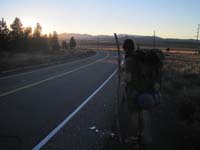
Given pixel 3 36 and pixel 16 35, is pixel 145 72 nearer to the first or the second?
pixel 3 36

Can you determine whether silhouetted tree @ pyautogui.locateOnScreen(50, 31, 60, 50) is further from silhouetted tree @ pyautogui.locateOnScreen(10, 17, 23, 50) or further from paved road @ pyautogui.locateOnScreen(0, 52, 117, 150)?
paved road @ pyautogui.locateOnScreen(0, 52, 117, 150)

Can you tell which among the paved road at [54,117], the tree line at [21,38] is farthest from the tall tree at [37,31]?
the paved road at [54,117]

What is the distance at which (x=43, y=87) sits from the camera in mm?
14641

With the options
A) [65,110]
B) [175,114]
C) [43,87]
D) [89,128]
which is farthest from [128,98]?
[43,87]

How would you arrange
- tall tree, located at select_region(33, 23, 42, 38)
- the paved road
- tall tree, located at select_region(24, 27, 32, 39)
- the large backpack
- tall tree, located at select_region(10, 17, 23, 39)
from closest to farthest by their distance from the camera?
the large backpack < the paved road < tall tree, located at select_region(10, 17, 23, 39) < tall tree, located at select_region(24, 27, 32, 39) < tall tree, located at select_region(33, 23, 42, 38)

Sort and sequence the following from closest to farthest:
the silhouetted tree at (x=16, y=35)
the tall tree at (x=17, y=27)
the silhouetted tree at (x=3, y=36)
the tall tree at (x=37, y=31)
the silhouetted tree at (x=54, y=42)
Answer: the silhouetted tree at (x=3, y=36), the silhouetted tree at (x=16, y=35), the tall tree at (x=17, y=27), the tall tree at (x=37, y=31), the silhouetted tree at (x=54, y=42)

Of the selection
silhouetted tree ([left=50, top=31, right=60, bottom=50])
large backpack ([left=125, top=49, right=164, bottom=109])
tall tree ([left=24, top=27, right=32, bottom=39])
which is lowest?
silhouetted tree ([left=50, top=31, right=60, bottom=50])

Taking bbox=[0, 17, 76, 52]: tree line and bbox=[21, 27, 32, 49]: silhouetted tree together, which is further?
bbox=[21, 27, 32, 49]: silhouetted tree

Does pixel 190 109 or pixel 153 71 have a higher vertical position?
pixel 153 71

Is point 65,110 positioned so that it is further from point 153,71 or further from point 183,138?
point 153,71

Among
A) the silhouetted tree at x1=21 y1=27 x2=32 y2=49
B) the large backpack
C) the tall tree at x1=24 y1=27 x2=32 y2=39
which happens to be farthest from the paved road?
the tall tree at x1=24 y1=27 x2=32 y2=39

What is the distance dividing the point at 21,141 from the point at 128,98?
2253 mm

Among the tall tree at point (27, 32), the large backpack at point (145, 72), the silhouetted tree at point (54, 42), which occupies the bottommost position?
the silhouetted tree at point (54, 42)

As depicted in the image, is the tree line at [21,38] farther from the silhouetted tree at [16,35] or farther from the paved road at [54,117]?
the paved road at [54,117]
